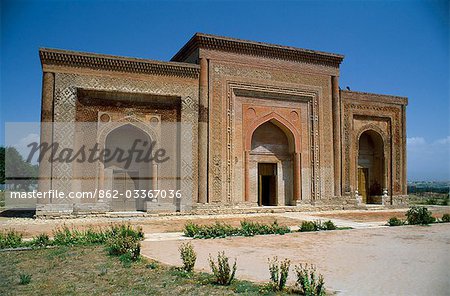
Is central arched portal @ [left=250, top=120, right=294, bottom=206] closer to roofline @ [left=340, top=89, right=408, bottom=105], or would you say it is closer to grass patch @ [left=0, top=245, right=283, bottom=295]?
roofline @ [left=340, top=89, right=408, bottom=105]

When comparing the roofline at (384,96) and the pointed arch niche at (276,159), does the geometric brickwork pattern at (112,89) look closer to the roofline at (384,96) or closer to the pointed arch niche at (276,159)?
the pointed arch niche at (276,159)

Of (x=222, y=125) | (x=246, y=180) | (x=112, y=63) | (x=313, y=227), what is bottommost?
(x=313, y=227)

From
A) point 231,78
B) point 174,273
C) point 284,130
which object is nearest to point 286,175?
point 284,130

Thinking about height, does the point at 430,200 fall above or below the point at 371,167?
below

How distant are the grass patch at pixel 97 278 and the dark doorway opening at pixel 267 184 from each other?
1253cm

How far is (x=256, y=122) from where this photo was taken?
18.3 m

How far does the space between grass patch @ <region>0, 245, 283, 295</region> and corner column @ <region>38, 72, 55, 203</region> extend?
758cm

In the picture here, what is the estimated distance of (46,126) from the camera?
14.7 meters

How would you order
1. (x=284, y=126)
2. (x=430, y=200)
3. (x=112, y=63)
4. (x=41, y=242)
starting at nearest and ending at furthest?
1. (x=41, y=242)
2. (x=112, y=63)
3. (x=284, y=126)
4. (x=430, y=200)

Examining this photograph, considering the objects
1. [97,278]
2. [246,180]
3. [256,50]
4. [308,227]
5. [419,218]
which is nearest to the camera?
[97,278]

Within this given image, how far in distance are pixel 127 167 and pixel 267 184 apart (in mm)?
6939

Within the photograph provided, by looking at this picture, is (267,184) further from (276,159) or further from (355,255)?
(355,255)

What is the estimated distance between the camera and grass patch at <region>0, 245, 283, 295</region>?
4.96m

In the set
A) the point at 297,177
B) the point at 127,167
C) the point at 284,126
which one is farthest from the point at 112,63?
the point at 297,177
